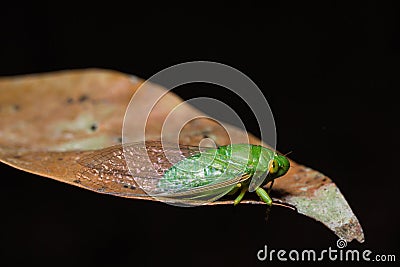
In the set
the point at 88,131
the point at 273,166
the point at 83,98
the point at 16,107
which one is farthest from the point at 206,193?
the point at 16,107

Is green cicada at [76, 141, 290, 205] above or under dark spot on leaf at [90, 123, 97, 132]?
under

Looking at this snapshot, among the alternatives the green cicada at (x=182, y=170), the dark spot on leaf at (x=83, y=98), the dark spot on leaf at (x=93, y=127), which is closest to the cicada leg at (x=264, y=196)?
the green cicada at (x=182, y=170)

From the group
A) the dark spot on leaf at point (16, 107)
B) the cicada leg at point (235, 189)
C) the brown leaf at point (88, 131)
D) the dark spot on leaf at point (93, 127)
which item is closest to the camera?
the brown leaf at point (88, 131)

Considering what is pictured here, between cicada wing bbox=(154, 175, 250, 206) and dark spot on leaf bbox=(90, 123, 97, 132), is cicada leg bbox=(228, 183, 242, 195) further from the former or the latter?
dark spot on leaf bbox=(90, 123, 97, 132)

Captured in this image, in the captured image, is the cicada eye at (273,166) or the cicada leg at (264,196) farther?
the cicada eye at (273,166)

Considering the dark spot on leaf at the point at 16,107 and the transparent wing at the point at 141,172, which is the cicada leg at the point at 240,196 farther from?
the dark spot on leaf at the point at 16,107

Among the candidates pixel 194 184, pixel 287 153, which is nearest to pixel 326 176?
pixel 287 153

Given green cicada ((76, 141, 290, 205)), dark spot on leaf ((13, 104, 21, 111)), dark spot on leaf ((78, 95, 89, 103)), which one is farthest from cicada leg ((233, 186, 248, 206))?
dark spot on leaf ((13, 104, 21, 111))

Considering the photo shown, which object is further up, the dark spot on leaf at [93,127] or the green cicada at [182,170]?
the dark spot on leaf at [93,127]

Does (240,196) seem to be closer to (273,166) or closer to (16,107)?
(273,166)

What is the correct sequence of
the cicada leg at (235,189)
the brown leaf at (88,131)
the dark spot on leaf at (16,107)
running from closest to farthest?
the brown leaf at (88,131) < the cicada leg at (235,189) < the dark spot on leaf at (16,107)
